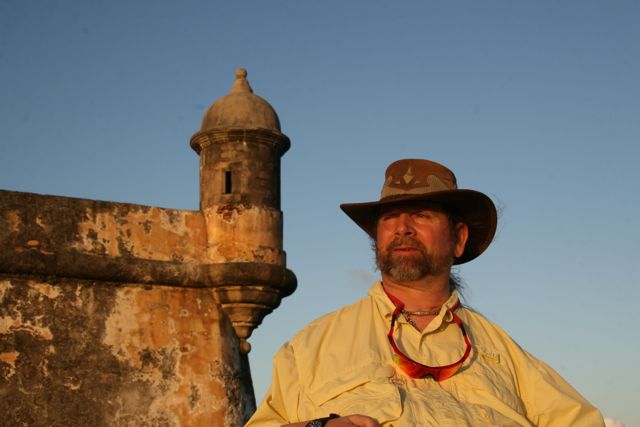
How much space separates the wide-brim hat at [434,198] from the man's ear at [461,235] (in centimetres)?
2

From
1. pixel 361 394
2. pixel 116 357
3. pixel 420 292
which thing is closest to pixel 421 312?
pixel 420 292

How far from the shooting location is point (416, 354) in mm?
3404

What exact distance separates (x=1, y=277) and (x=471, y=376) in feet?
22.0

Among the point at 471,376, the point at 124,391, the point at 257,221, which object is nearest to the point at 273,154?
the point at 257,221

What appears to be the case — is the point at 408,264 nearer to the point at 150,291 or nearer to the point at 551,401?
the point at 551,401

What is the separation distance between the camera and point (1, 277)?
30.3ft

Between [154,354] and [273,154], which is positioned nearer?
[154,354]

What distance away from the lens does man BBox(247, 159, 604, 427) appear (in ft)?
10.6

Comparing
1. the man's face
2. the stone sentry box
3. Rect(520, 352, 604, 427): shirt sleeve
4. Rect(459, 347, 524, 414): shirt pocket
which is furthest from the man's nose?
the stone sentry box

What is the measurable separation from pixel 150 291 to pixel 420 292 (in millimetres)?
6761

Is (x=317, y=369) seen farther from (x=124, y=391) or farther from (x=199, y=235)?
(x=199, y=235)

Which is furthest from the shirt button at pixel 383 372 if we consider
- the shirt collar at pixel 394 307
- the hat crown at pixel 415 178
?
the hat crown at pixel 415 178

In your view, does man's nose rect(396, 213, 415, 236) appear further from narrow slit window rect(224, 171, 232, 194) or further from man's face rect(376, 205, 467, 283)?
narrow slit window rect(224, 171, 232, 194)

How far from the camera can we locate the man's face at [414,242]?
3514 mm
